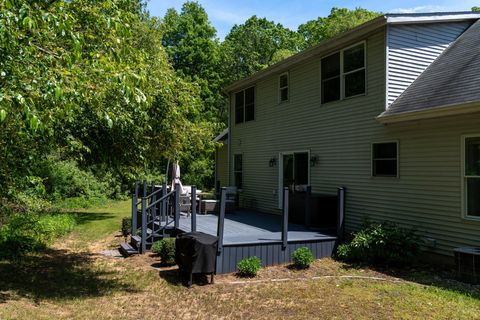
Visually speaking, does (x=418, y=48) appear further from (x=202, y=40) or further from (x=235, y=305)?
(x=202, y=40)

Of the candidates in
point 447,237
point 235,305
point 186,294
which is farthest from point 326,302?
point 447,237

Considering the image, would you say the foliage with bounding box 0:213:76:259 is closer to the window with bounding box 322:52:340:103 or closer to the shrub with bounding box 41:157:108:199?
the shrub with bounding box 41:157:108:199

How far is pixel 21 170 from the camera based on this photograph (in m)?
6.19

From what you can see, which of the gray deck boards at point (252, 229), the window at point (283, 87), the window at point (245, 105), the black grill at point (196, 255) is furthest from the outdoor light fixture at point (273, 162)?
the black grill at point (196, 255)

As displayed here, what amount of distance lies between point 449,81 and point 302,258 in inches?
187

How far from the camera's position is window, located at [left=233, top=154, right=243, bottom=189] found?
665 inches

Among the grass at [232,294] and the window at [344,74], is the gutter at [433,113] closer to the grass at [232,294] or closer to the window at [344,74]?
the window at [344,74]

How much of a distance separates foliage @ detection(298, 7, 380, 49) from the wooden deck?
20662 mm

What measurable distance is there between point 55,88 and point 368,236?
6.59 metres

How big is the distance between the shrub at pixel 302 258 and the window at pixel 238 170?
8546mm

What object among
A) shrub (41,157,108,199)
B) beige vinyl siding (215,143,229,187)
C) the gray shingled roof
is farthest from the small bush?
shrub (41,157,108,199)

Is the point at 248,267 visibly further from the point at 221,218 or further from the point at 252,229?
the point at 252,229

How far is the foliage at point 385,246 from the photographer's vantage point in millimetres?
8086

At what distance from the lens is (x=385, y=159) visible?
974 cm
